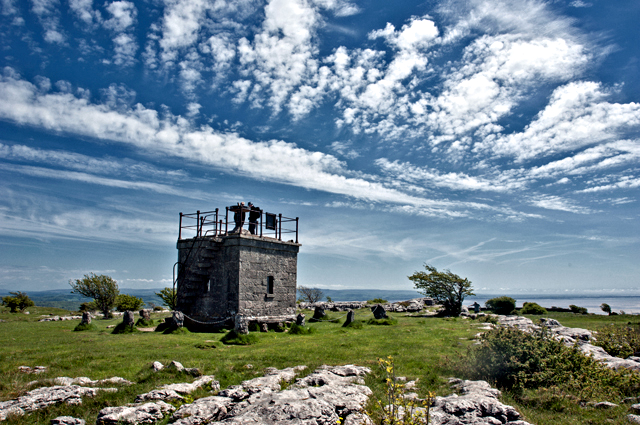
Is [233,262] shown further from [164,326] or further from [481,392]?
[481,392]

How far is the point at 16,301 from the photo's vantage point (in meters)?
40.0

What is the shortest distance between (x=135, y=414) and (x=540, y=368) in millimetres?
9601

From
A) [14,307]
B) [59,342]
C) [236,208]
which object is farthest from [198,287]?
[14,307]

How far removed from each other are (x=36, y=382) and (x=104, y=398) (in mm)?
2144

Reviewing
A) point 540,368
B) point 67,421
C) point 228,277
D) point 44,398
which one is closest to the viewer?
point 67,421

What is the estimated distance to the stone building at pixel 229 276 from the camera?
2241 centimetres

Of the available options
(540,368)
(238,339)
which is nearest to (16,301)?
(238,339)

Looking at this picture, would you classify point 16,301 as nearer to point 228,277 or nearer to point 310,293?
point 228,277

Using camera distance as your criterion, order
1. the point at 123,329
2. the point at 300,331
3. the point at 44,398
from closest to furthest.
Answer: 1. the point at 44,398
2. the point at 123,329
3. the point at 300,331

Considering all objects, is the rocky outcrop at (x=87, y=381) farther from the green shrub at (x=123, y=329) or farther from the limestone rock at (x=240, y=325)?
the green shrub at (x=123, y=329)

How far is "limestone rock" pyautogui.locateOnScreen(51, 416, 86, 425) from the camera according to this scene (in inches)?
259

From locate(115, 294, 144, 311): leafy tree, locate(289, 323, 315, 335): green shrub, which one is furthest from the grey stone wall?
locate(115, 294, 144, 311): leafy tree

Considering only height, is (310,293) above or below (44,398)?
below

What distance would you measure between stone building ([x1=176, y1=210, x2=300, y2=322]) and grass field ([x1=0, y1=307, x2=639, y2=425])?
3104 mm
